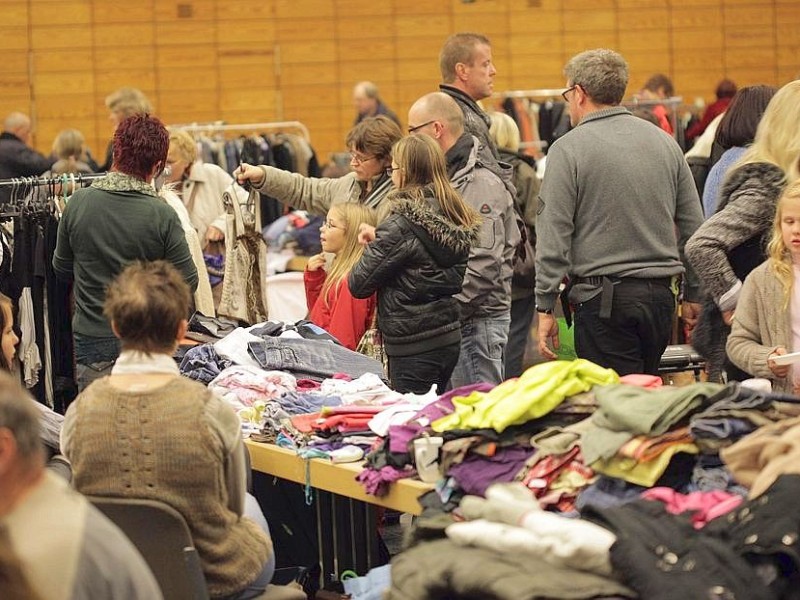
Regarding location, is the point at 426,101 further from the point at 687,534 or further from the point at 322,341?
the point at 687,534

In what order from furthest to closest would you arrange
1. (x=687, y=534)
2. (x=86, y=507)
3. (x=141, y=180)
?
(x=141, y=180) < (x=687, y=534) < (x=86, y=507)

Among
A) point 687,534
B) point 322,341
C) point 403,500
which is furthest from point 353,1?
point 687,534

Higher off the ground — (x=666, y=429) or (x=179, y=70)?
(x=179, y=70)

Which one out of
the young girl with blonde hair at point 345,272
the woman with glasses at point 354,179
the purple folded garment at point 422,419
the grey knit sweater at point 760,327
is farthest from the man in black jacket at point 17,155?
the grey knit sweater at point 760,327

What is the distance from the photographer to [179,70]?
13438mm

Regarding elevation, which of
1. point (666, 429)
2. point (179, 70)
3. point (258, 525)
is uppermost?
point (179, 70)

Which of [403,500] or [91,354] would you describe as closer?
[403,500]

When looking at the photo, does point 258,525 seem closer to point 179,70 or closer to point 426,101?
point 426,101

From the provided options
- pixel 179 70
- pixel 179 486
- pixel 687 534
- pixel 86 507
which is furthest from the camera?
pixel 179 70

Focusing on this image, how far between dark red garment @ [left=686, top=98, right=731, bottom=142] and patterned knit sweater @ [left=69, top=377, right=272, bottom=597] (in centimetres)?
757

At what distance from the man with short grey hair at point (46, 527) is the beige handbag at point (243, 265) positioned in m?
3.88

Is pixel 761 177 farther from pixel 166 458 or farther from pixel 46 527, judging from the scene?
pixel 46 527

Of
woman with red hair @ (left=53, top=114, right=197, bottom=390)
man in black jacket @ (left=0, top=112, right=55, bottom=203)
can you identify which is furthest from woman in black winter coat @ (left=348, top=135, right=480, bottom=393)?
man in black jacket @ (left=0, top=112, right=55, bottom=203)

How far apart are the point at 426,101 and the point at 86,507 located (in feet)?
11.7
